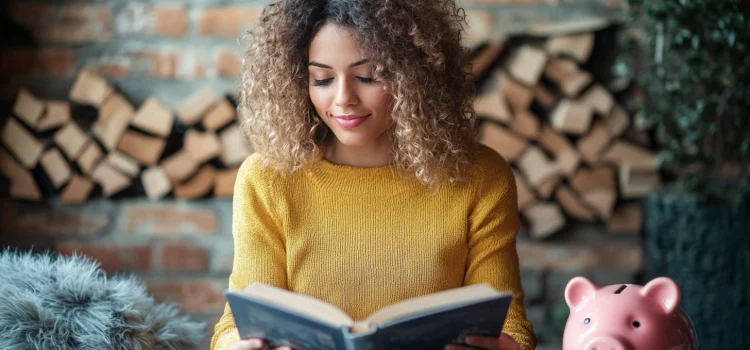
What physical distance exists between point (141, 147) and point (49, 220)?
1.28 feet

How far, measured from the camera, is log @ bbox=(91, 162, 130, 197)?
7.37ft

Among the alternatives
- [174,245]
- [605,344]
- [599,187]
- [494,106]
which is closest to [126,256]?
[174,245]

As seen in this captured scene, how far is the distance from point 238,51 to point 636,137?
122cm

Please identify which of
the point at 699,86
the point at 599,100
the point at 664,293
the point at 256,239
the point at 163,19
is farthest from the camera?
the point at 163,19

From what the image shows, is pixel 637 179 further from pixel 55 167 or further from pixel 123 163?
pixel 55 167

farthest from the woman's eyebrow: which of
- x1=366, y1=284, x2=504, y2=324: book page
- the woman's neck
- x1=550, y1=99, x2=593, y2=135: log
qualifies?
x1=550, y1=99, x2=593, y2=135: log

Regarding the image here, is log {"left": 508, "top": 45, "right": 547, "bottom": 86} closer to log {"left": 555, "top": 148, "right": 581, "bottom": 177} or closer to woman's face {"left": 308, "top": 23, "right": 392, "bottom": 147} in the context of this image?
log {"left": 555, "top": 148, "right": 581, "bottom": 177}

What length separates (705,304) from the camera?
1.96 m

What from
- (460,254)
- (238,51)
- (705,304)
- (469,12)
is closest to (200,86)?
(238,51)

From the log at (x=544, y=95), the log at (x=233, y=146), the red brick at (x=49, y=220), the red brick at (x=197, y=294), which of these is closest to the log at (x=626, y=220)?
the log at (x=544, y=95)

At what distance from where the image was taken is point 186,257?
2.31m

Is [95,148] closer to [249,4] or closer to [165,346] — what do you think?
[249,4]

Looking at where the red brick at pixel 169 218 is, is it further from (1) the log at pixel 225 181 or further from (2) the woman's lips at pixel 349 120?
(2) the woman's lips at pixel 349 120

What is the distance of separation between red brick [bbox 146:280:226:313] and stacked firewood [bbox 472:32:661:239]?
3.14 ft
